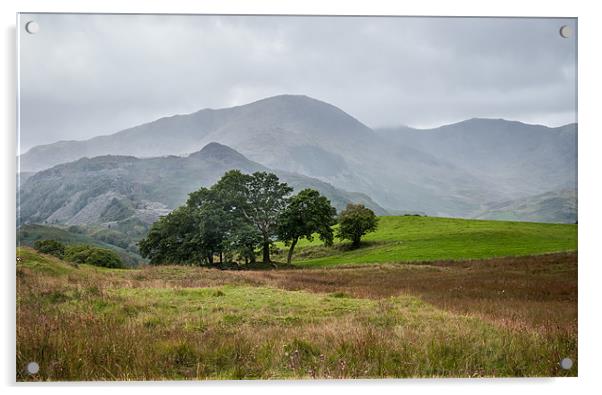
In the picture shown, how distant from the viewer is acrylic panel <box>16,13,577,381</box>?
5.37 m

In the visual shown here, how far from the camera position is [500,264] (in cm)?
691

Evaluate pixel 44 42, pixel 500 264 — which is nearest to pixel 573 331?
pixel 500 264

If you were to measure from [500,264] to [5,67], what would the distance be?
757 cm

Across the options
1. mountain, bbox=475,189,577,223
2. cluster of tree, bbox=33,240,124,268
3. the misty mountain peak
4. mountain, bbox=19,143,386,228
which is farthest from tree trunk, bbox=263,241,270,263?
mountain, bbox=475,189,577,223

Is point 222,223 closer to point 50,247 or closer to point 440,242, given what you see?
point 50,247

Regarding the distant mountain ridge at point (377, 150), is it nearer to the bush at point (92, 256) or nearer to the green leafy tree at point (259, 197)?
the green leafy tree at point (259, 197)

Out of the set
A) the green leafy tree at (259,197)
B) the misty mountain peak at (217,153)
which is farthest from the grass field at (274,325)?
the misty mountain peak at (217,153)

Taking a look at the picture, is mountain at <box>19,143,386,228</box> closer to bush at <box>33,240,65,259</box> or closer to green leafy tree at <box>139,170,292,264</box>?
green leafy tree at <box>139,170,292,264</box>

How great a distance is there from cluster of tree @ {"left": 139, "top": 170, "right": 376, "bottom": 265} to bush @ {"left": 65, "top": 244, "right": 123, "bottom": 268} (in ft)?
1.25

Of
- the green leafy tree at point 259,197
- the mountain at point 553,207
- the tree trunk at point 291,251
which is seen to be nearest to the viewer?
the mountain at point 553,207

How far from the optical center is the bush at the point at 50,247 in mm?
5699

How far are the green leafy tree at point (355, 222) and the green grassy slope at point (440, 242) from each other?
180 millimetres

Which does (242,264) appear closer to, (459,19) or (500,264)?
(500,264)
